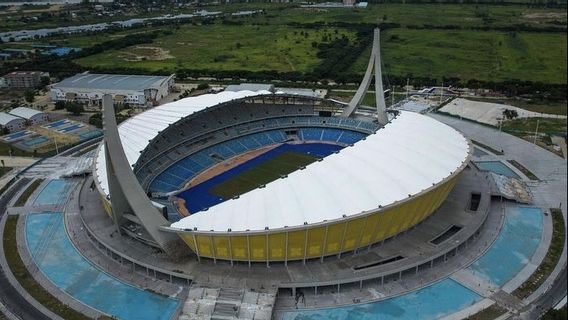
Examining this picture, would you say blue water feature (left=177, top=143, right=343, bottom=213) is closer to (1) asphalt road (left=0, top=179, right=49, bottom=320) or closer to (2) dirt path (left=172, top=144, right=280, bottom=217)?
(2) dirt path (left=172, top=144, right=280, bottom=217)

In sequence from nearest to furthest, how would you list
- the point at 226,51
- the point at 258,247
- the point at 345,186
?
the point at 258,247 → the point at 345,186 → the point at 226,51

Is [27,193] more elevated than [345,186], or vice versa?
[345,186]

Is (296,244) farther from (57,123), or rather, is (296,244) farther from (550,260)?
(57,123)

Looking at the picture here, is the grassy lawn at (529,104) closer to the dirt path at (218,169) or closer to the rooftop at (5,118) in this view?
the dirt path at (218,169)

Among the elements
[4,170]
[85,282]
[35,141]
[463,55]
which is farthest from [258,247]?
[463,55]

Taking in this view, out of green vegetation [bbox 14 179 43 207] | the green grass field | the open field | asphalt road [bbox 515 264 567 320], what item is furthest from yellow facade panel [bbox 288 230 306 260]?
the open field

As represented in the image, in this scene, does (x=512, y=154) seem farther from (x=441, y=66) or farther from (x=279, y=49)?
(x=279, y=49)
